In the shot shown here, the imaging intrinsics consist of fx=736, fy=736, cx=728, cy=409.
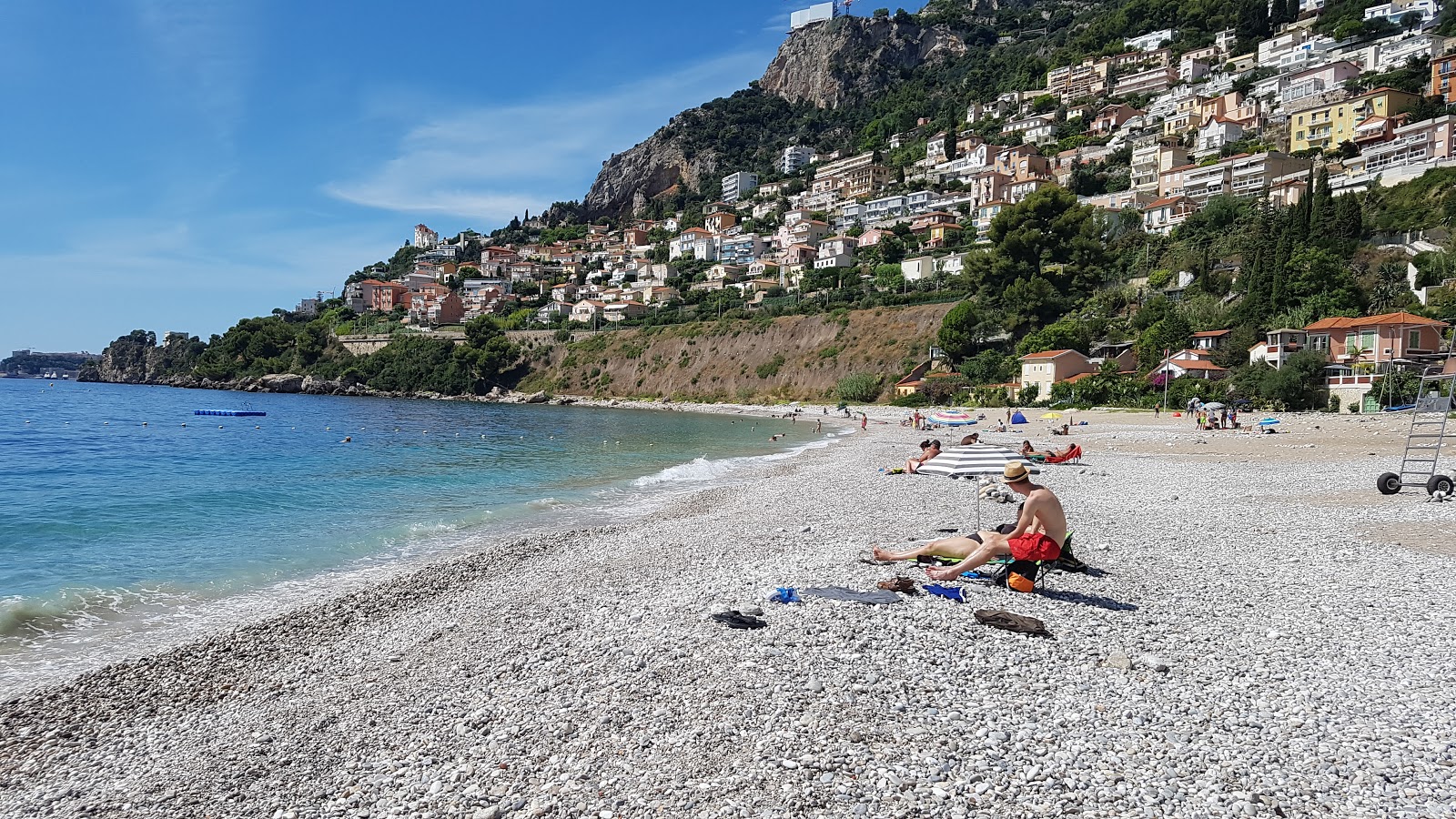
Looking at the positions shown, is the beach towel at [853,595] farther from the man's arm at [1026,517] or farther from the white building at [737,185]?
the white building at [737,185]

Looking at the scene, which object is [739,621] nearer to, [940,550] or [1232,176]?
[940,550]

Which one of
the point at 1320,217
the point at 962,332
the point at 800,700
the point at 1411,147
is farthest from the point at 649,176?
the point at 800,700

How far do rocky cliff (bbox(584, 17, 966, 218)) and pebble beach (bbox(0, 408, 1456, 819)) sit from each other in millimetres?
175243

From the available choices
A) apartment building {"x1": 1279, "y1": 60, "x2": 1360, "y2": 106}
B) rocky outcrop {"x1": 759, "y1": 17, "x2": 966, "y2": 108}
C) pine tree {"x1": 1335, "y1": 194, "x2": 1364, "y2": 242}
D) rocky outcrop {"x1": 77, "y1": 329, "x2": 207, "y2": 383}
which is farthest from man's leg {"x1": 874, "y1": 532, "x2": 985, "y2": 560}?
rocky outcrop {"x1": 759, "y1": 17, "x2": 966, "y2": 108}

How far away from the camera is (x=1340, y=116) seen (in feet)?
244

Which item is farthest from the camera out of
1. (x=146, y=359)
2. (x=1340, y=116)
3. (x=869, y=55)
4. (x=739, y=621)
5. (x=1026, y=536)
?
(x=869, y=55)

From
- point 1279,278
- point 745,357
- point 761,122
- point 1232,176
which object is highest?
point 761,122

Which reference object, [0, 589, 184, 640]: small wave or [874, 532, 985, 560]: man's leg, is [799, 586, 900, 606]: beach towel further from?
[0, 589, 184, 640]: small wave

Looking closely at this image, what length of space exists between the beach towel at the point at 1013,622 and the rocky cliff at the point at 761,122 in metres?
177

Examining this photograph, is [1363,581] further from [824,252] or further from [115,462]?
[824,252]

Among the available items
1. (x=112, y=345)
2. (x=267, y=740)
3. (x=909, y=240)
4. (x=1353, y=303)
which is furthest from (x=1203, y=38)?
(x=112, y=345)

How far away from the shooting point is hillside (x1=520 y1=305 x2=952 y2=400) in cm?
7025

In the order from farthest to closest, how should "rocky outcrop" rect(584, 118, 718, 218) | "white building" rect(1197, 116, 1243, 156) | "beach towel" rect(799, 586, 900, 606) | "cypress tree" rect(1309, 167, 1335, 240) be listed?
1. "rocky outcrop" rect(584, 118, 718, 218)
2. "white building" rect(1197, 116, 1243, 156)
3. "cypress tree" rect(1309, 167, 1335, 240)
4. "beach towel" rect(799, 586, 900, 606)

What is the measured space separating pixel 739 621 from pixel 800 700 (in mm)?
1910
